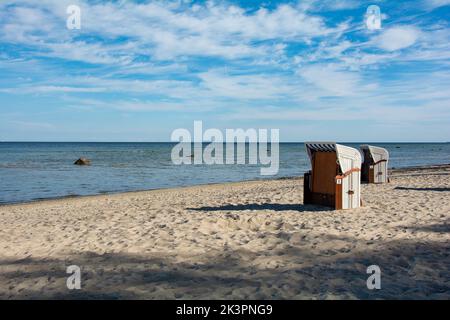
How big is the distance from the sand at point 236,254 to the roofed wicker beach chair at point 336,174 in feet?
1.20

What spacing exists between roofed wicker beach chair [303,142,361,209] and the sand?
1.20ft

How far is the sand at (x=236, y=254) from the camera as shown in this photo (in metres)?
4.91

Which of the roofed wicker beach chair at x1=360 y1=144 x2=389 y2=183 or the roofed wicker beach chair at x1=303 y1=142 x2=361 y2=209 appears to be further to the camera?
the roofed wicker beach chair at x1=360 y1=144 x2=389 y2=183

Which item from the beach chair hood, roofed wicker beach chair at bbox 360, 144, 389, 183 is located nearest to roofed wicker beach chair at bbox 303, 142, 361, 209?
the beach chair hood

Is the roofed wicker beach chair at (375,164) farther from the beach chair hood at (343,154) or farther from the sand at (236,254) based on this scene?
the beach chair hood at (343,154)

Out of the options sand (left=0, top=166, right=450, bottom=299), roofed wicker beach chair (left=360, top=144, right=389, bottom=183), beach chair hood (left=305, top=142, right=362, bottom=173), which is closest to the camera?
sand (left=0, top=166, right=450, bottom=299)

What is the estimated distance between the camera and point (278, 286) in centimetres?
492

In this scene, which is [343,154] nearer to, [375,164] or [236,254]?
[236,254]

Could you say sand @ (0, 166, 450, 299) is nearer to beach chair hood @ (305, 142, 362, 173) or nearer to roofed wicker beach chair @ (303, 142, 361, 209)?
roofed wicker beach chair @ (303, 142, 361, 209)

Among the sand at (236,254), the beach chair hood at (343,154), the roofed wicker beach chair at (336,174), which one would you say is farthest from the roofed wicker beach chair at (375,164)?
the beach chair hood at (343,154)

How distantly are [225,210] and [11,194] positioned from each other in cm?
1426

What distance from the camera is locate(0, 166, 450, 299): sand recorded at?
4.91m
